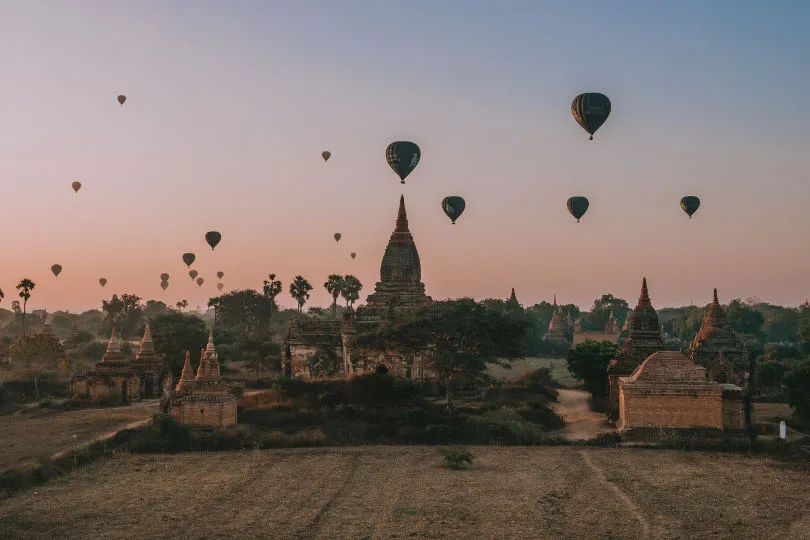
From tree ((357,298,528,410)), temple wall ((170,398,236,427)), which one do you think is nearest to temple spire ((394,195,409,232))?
tree ((357,298,528,410))

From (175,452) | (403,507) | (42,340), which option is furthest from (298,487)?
(42,340)

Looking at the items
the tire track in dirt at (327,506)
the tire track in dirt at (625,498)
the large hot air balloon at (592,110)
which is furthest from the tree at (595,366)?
the tire track in dirt at (327,506)

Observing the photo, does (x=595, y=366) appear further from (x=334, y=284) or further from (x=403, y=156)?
(x=334, y=284)

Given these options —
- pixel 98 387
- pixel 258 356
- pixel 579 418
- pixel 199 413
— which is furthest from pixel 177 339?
pixel 579 418

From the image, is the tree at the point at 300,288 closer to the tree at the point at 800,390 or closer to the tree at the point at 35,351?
the tree at the point at 35,351

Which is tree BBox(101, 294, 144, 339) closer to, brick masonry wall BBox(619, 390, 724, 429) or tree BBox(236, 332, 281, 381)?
tree BBox(236, 332, 281, 381)

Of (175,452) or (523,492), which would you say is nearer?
(523,492)

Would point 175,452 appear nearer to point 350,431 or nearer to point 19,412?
point 350,431
